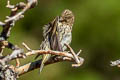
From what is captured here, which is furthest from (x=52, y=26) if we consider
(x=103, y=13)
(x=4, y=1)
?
(x=103, y=13)

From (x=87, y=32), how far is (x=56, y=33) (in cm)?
467

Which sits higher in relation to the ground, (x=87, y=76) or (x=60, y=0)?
(x=60, y=0)

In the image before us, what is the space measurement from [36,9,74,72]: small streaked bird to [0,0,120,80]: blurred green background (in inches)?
151

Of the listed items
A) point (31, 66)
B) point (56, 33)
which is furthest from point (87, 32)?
point (31, 66)

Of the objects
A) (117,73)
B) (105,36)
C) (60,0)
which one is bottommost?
(117,73)

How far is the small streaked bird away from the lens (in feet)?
9.08

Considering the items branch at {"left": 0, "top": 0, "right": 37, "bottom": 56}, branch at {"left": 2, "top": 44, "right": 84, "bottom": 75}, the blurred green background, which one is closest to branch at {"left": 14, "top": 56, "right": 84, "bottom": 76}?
branch at {"left": 2, "top": 44, "right": 84, "bottom": 75}

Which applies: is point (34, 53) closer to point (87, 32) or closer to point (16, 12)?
point (16, 12)

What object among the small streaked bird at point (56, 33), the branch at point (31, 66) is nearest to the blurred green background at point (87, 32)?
the small streaked bird at point (56, 33)

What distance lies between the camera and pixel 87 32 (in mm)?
7500

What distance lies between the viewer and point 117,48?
7.54m

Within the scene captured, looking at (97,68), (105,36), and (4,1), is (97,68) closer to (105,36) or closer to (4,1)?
(105,36)

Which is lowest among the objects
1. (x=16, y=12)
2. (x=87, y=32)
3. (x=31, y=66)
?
(x=87, y=32)

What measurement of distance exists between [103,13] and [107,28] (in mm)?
203
